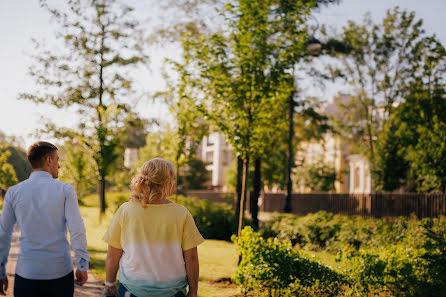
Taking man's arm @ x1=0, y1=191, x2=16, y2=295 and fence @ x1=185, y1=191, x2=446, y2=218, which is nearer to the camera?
man's arm @ x1=0, y1=191, x2=16, y2=295

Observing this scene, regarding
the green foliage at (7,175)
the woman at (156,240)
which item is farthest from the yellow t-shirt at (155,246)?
the green foliage at (7,175)

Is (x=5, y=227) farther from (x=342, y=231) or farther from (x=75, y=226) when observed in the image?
(x=342, y=231)

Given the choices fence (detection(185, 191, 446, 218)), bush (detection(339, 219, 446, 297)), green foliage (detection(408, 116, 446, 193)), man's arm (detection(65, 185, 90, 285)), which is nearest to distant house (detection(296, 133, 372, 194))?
fence (detection(185, 191, 446, 218))

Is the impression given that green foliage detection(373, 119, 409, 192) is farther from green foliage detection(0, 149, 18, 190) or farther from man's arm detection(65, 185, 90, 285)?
man's arm detection(65, 185, 90, 285)

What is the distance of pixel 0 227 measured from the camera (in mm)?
3650

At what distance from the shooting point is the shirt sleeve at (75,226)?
140 inches

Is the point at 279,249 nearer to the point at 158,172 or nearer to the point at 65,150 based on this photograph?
the point at 158,172

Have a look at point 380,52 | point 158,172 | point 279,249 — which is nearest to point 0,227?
point 158,172

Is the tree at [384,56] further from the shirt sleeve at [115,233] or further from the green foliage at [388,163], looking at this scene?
the shirt sleeve at [115,233]

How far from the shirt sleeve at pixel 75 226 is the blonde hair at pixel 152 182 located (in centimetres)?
57

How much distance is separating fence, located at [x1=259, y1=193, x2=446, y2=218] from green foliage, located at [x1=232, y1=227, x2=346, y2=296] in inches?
597

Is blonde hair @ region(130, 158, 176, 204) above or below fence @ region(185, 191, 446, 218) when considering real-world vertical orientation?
above

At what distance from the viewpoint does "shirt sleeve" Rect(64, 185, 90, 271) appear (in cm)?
355

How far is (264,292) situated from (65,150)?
29.0m
